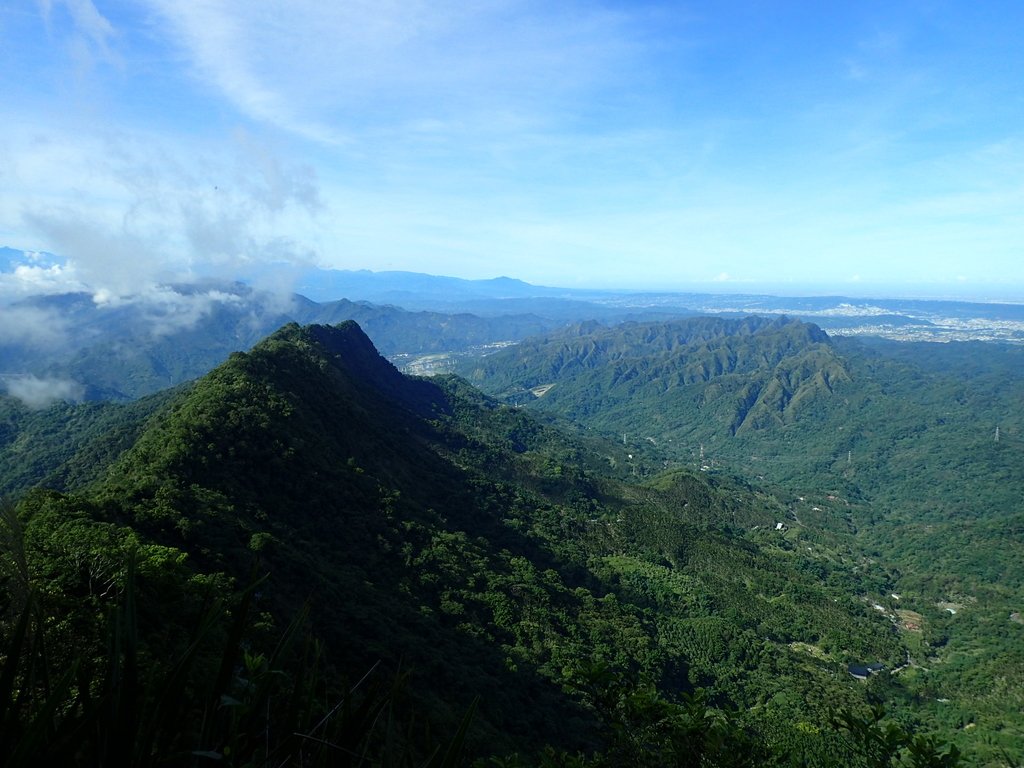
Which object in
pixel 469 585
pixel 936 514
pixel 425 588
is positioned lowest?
pixel 936 514

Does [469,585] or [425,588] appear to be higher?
[425,588]

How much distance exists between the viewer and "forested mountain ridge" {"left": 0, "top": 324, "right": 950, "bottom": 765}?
812 cm

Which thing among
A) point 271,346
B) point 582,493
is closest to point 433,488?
point 271,346

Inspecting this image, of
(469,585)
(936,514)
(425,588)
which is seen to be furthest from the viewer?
(936,514)

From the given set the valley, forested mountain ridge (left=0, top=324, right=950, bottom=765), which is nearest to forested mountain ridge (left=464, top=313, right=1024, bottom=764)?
the valley

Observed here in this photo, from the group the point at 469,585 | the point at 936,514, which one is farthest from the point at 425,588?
the point at 936,514

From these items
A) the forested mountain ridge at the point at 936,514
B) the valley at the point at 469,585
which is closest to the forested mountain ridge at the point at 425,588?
the valley at the point at 469,585

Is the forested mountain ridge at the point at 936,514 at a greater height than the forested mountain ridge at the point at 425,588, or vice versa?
the forested mountain ridge at the point at 425,588

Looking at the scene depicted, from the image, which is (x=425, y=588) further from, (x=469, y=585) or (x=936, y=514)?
(x=936, y=514)

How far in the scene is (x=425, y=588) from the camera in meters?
43.1

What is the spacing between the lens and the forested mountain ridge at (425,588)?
8117 millimetres

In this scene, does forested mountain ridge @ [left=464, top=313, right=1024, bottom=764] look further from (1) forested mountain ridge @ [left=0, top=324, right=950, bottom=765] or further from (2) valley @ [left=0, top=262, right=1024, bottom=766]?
(1) forested mountain ridge @ [left=0, top=324, right=950, bottom=765]

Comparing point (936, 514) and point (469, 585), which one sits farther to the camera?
point (936, 514)

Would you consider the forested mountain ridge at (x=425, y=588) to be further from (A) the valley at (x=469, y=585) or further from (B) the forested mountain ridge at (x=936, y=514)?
(B) the forested mountain ridge at (x=936, y=514)
